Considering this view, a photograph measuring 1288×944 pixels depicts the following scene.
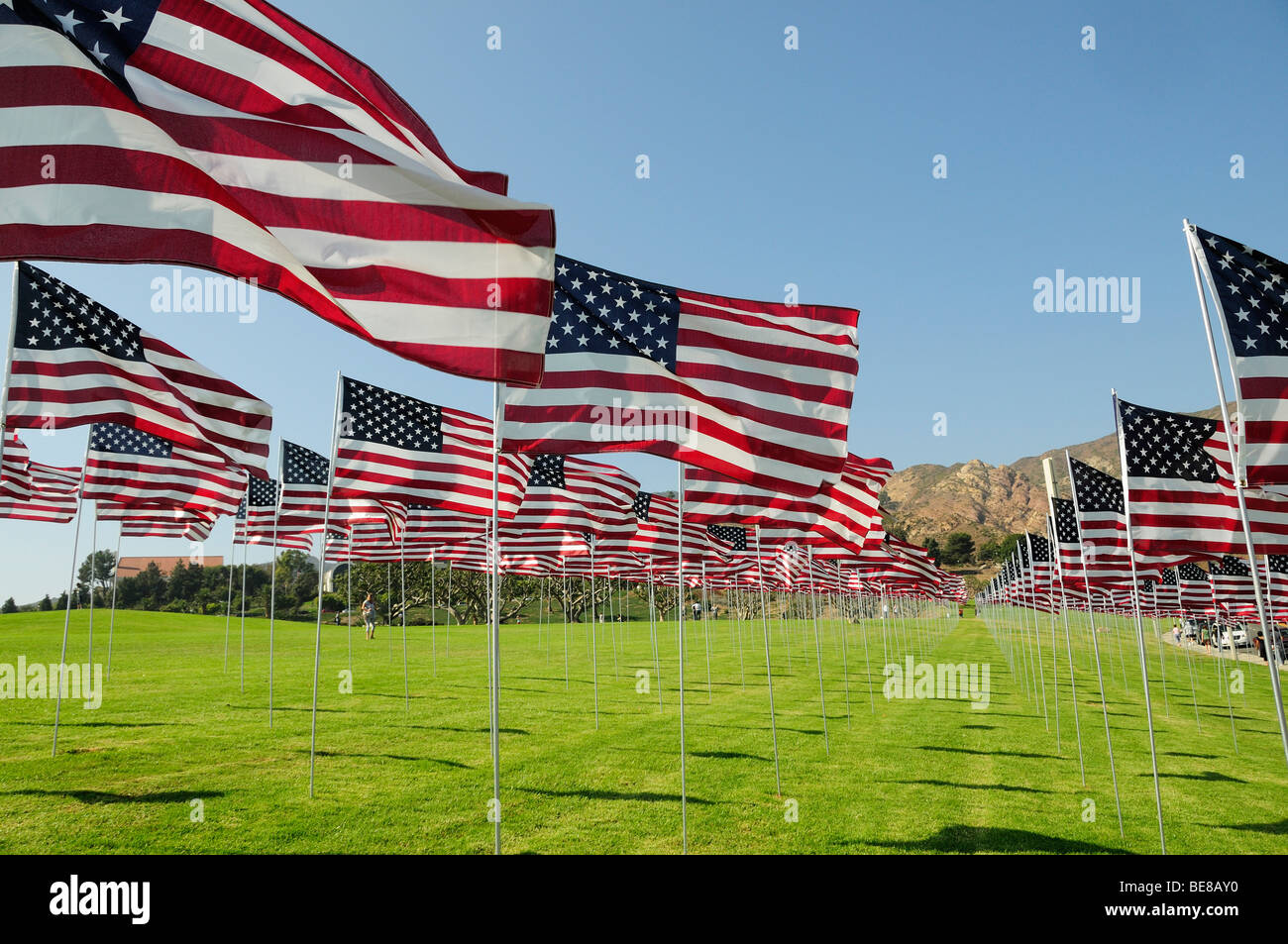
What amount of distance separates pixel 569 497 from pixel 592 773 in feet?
27.4

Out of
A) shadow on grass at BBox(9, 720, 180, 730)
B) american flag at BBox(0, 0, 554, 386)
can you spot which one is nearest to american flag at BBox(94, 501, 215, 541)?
shadow on grass at BBox(9, 720, 180, 730)

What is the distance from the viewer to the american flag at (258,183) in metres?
5.03

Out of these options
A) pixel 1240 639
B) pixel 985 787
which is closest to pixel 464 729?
pixel 985 787

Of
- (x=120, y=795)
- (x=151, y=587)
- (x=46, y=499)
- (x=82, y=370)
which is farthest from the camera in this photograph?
(x=151, y=587)

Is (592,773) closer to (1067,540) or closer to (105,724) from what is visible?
(105,724)

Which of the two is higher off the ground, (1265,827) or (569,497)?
(569,497)

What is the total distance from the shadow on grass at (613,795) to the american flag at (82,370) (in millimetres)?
7428

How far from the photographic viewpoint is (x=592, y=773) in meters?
14.6

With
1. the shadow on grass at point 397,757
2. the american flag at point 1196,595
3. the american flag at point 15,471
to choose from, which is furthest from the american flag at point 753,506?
the american flag at point 1196,595
